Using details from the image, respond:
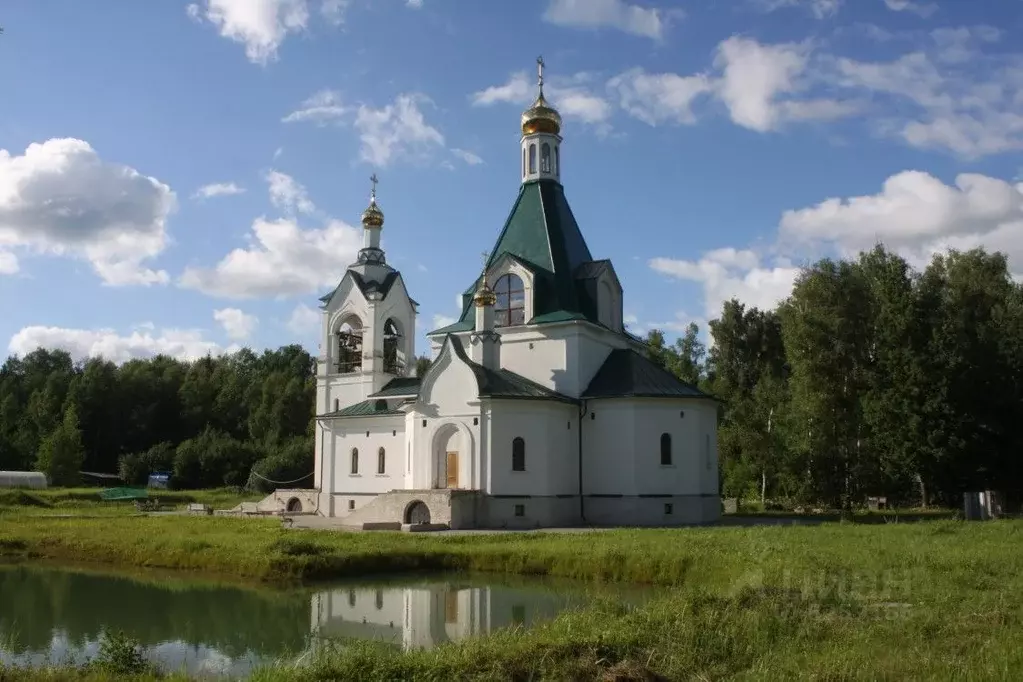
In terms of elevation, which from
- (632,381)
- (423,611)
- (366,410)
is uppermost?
(632,381)

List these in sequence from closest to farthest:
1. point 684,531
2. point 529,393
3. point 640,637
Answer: point 640,637 < point 684,531 < point 529,393

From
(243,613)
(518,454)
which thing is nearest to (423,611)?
(243,613)

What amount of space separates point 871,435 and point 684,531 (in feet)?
48.2

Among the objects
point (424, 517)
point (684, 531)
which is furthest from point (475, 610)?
point (424, 517)

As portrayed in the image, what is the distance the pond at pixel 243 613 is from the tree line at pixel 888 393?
19382 mm

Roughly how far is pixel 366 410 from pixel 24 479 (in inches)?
Result: 1367

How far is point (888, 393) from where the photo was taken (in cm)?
3189

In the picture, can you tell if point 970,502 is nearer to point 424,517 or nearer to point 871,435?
point 871,435

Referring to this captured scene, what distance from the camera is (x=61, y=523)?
2709 cm

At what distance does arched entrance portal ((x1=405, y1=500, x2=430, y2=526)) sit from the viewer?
28094 millimetres

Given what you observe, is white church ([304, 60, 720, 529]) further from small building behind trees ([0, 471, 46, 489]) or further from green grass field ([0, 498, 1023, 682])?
small building behind trees ([0, 471, 46, 489])

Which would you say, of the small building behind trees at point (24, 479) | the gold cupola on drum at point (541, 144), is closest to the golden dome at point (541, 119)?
the gold cupola on drum at point (541, 144)

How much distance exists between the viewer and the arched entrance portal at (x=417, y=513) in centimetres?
2809

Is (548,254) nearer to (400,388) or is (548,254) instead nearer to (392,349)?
(400,388)
